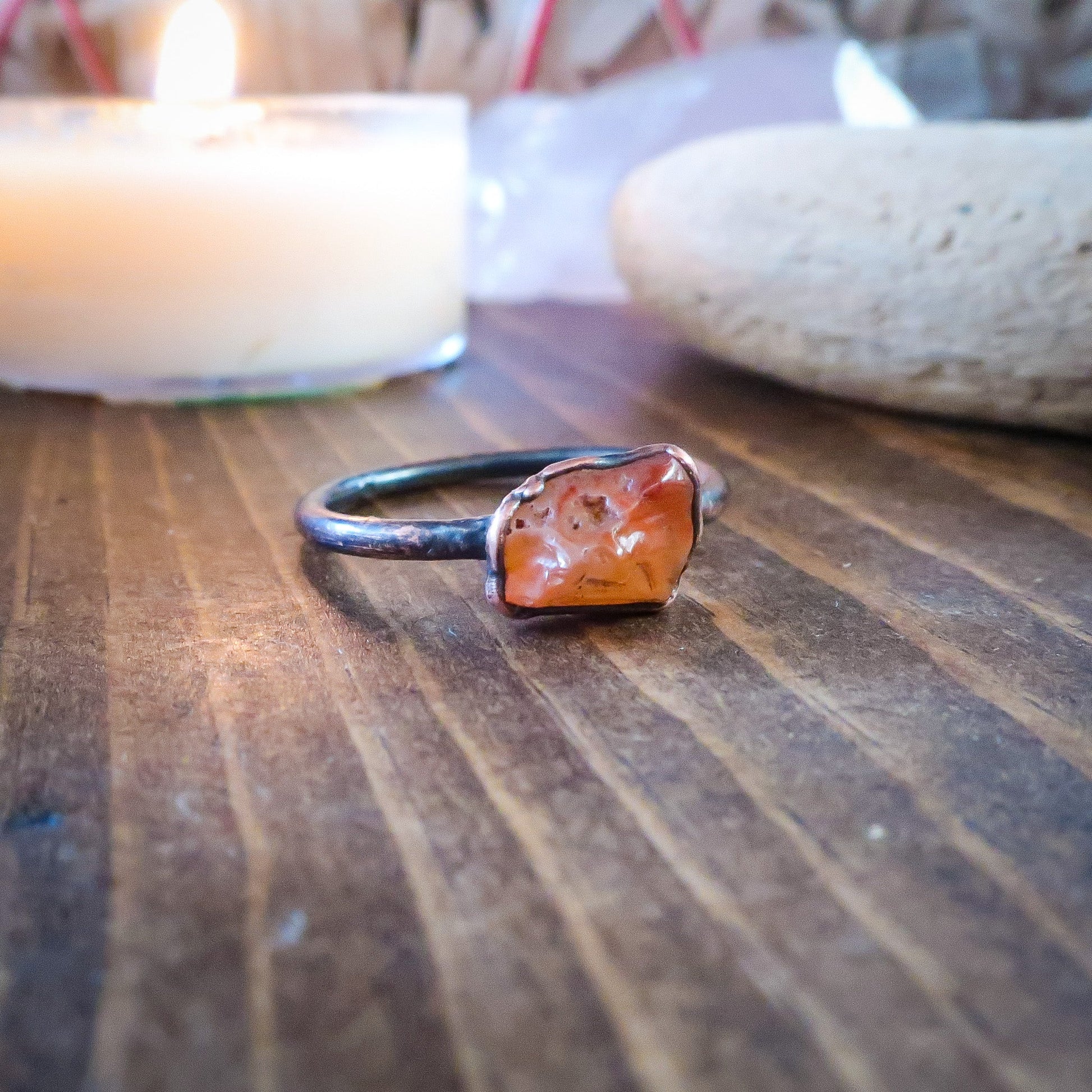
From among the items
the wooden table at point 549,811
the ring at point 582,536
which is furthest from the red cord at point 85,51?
the ring at point 582,536

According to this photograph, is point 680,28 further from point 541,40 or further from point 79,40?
point 79,40

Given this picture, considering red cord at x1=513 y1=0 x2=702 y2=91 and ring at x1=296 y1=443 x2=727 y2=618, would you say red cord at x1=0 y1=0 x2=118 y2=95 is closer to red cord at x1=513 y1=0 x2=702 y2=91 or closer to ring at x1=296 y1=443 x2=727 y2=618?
red cord at x1=513 y1=0 x2=702 y2=91

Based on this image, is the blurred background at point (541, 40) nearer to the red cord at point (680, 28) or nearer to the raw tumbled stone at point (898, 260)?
the red cord at point (680, 28)

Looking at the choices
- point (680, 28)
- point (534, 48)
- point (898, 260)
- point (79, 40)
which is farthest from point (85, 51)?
point (898, 260)

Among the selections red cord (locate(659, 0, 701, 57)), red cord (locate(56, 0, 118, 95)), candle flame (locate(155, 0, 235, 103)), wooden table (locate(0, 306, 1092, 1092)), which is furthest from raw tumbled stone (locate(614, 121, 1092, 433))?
red cord (locate(56, 0, 118, 95))

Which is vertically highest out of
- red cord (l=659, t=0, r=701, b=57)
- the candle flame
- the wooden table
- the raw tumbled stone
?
red cord (l=659, t=0, r=701, b=57)
